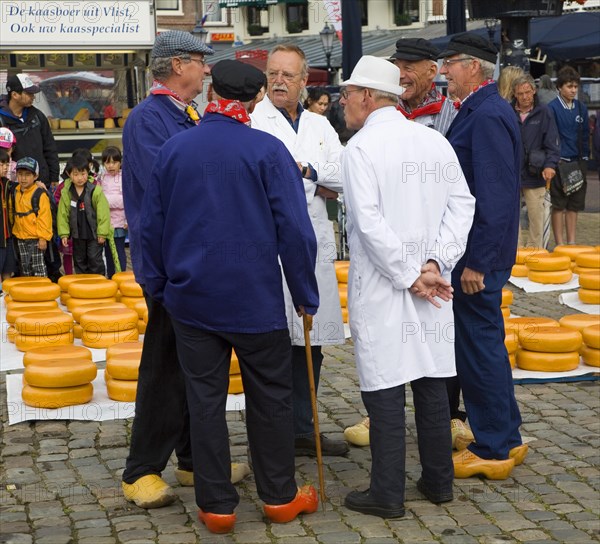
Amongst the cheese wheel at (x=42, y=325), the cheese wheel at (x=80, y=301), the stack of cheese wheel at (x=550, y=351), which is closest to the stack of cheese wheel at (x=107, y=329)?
the cheese wheel at (x=42, y=325)

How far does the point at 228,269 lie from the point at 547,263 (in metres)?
6.61

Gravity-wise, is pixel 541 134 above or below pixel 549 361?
above

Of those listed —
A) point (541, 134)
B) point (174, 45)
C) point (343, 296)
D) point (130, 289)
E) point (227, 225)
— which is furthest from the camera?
point (541, 134)

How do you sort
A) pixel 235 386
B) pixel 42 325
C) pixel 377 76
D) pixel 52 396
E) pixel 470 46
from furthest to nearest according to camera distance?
pixel 42 325 < pixel 235 386 < pixel 52 396 < pixel 470 46 < pixel 377 76

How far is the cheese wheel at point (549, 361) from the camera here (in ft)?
23.2

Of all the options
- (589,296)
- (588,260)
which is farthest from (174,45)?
(588,260)

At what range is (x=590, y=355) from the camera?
23.7 feet

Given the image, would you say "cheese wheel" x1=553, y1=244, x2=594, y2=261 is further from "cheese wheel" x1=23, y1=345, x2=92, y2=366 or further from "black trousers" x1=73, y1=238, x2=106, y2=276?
"cheese wheel" x1=23, y1=345, x2=92, y2=366

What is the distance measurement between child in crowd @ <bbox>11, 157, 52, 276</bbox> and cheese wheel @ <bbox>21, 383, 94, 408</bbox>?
4327mm

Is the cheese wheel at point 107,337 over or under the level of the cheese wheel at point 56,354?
under

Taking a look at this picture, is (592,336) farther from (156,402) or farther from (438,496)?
(156,402)

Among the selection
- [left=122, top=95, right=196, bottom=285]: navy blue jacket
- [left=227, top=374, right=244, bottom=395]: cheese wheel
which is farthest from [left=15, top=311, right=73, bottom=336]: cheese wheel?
[left=122, top=95, right=196, bottom=285]: navy blue jacket

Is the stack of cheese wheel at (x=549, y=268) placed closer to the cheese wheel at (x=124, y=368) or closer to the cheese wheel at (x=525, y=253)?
the cheese wheel at (x=525, y=253)

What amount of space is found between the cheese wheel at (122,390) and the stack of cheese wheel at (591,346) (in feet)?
9.54
